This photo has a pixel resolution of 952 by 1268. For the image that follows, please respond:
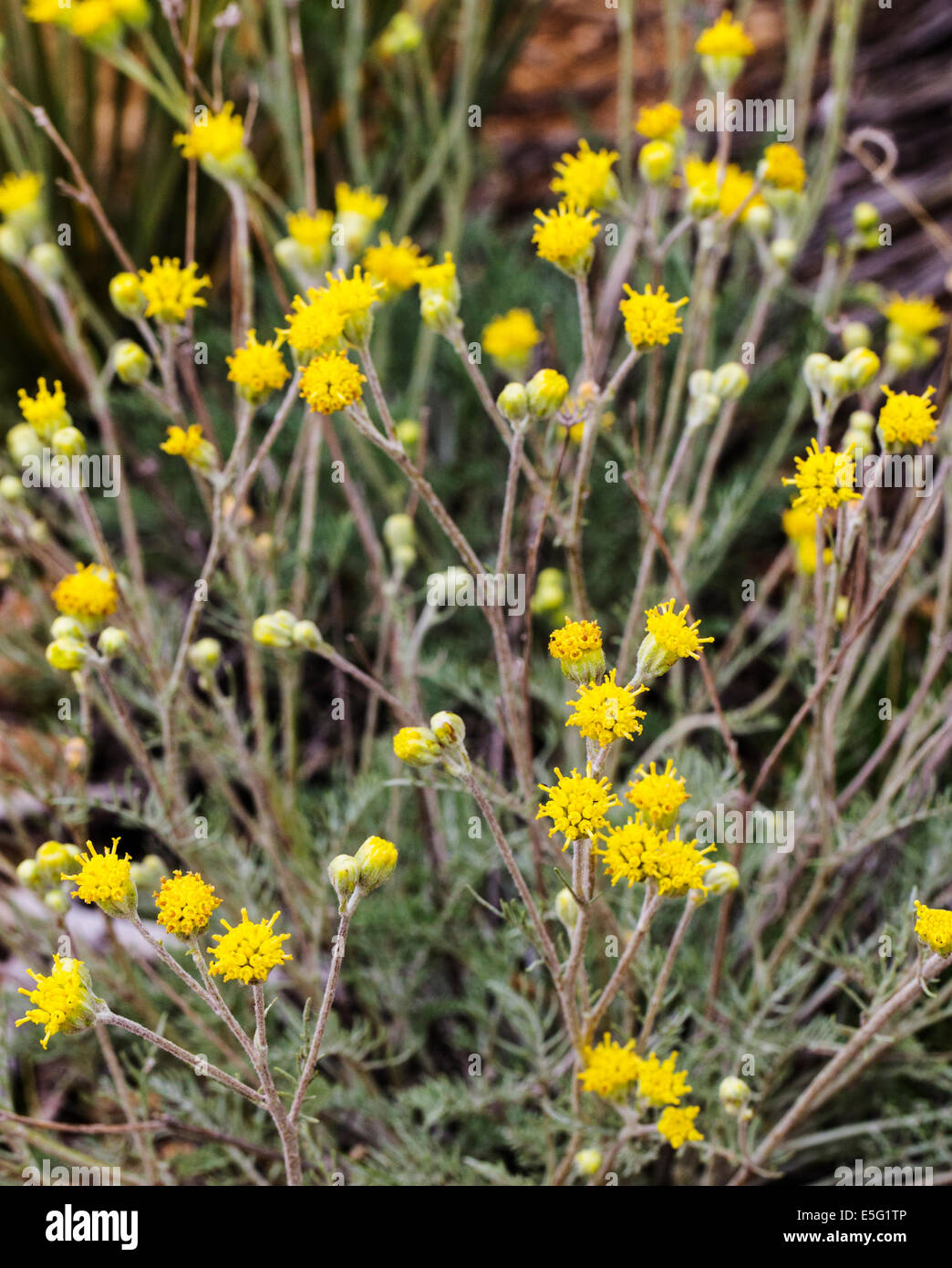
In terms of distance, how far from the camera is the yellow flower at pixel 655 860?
744 millimetres

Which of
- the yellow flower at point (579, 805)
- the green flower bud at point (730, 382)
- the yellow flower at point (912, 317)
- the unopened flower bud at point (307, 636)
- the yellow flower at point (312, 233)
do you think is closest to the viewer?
the yellow flower at point (579, 805)

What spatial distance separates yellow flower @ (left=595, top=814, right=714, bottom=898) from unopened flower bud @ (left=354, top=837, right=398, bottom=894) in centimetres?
15

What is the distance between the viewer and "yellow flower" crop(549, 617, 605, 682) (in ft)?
2.56

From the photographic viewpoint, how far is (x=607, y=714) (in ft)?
2.42

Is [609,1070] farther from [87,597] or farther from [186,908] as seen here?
[87,597]

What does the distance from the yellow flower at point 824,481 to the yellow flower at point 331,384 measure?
34 centimetres

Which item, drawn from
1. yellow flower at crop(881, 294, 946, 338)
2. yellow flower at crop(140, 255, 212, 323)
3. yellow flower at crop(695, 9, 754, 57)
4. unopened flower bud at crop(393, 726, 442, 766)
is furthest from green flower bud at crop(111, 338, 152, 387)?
yellow flower at crop(881, 294, 946, 338)

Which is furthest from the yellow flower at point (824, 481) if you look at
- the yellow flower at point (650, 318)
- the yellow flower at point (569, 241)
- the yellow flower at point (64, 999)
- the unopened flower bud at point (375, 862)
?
the yellow flower at point (64, 999)

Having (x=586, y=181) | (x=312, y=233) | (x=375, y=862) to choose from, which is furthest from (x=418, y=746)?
(x=312, y=233)

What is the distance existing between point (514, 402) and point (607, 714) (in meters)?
0.28

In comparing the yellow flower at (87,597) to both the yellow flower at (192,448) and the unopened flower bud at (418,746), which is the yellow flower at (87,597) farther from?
the unopened flower bud at (418,746)

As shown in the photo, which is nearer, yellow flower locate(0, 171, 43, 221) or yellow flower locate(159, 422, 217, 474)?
yellow flower locate(159, 422, 217, 474)

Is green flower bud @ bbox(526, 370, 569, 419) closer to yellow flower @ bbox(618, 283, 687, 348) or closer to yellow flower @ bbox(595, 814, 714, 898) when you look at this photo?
yellow flower @ bbox(618, 283, 687, 348)
